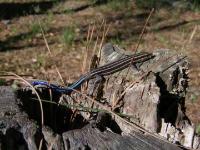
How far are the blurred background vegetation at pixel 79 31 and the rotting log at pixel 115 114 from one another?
3159mm

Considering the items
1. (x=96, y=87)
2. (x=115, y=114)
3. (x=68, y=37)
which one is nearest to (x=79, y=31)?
(x=68, y=37)

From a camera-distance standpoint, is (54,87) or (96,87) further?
(96,87)

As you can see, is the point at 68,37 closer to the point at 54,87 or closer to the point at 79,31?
the point at 79,31

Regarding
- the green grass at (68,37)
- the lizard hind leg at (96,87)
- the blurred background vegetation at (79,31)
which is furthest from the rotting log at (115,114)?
the green grass at (68,37)

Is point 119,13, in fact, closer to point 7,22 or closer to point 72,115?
point 7,22

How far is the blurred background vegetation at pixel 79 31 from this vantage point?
736 cm

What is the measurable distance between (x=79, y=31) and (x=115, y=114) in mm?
5948

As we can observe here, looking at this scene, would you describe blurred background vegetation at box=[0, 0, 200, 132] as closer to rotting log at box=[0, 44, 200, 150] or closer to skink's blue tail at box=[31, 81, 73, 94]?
rotting log at box=[0, 44, 200, 150]

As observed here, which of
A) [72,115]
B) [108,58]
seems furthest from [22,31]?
[72,115]

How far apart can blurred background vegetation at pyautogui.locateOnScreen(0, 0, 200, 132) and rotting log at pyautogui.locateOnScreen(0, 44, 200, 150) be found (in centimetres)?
316

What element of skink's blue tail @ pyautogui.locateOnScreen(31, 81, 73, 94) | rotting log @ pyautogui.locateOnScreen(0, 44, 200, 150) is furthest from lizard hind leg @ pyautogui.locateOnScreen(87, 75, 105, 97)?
skink's blue tail @ pyautogui.locateOnScreen(31, 81, 73, 94)

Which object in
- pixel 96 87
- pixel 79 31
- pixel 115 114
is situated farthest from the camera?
pixel 79 31

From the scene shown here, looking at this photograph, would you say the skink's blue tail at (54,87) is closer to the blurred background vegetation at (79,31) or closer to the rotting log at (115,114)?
the rotting log at (115,114)

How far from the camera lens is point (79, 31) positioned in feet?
28.2
